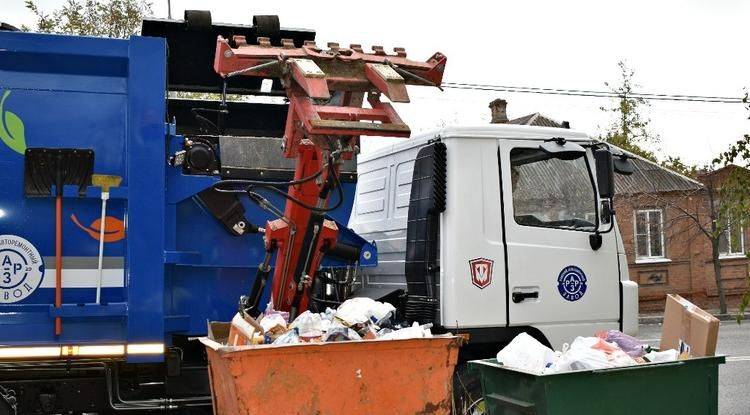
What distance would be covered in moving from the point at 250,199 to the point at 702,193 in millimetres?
24433

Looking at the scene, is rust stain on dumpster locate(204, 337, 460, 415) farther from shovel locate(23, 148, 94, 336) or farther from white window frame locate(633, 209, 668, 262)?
white window frame locate(633, 209, 668, 262)

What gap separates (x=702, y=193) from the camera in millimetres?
27703

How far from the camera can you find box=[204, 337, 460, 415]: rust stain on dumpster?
4242mm

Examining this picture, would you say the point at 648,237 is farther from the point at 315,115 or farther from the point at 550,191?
the point at 315,115

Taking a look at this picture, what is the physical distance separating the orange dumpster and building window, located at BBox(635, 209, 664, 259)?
978 inches

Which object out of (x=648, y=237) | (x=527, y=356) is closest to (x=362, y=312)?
(x=527, y=356)

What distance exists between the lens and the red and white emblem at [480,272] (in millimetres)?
6059

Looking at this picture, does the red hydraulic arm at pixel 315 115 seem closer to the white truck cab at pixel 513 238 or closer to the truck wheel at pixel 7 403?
the white truck cab at pixel 513 238

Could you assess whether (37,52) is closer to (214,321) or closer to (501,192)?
(214,321)

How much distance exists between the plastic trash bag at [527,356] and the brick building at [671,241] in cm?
2292

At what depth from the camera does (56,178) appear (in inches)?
206

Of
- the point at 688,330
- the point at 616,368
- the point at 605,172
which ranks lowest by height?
the point at 616,368

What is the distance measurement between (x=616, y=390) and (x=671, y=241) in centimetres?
2435

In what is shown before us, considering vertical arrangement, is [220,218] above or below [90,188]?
below
